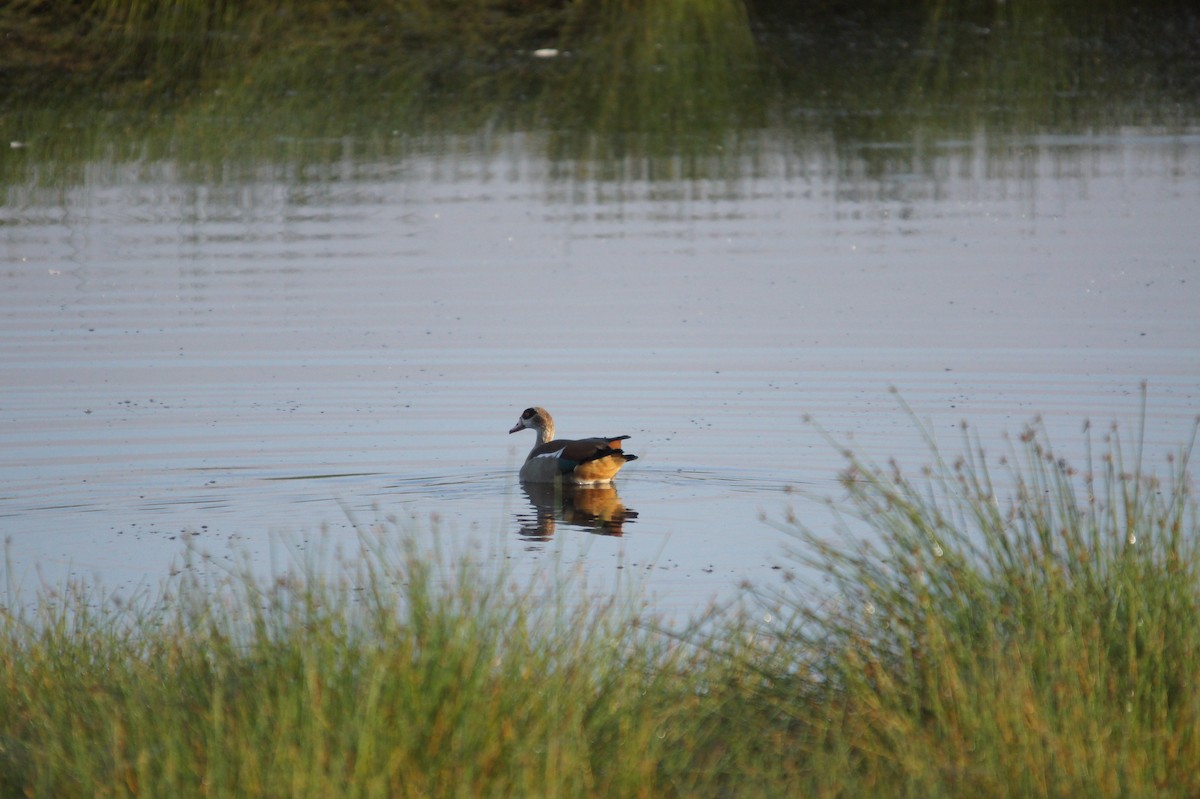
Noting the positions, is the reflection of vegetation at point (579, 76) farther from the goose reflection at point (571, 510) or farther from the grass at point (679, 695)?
the grass at point (679, 695)

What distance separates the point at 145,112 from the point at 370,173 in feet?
14.8

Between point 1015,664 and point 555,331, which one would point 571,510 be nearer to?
point 555,331

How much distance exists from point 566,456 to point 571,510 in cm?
63

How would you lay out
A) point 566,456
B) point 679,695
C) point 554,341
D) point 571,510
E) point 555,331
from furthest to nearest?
point 555,331 < point 554,341 < point 566,456 < point 571,510 < point 679,695

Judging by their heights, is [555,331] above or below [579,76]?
below

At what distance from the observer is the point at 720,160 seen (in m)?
25.5

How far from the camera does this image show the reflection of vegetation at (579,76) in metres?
26.5

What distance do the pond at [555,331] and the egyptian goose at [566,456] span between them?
171mm

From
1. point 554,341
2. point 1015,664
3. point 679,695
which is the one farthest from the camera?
point 554,341

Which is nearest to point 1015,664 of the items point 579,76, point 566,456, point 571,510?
point 571,510

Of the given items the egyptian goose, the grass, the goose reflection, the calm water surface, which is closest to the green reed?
the grass

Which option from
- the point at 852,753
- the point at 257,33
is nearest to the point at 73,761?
the point at 852,753

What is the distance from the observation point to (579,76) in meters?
30.8

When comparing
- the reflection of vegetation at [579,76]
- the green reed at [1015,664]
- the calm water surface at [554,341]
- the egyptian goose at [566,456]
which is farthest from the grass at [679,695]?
the reflection of vegetation at [579,76]
